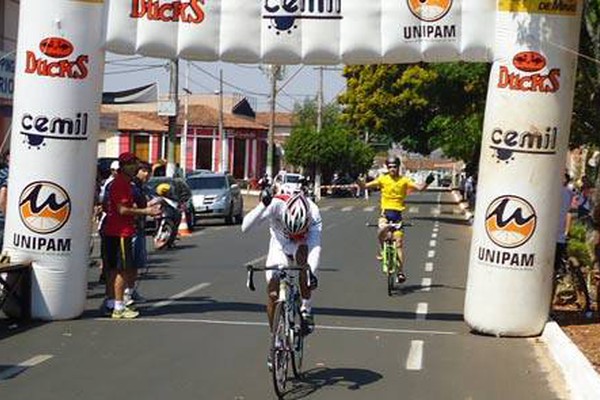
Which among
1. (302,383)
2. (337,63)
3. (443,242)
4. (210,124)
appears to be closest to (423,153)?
(443,242)

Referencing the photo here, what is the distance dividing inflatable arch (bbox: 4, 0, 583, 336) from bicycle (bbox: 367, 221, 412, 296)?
3.53m

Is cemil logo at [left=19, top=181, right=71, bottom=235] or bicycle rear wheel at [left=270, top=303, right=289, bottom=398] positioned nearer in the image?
bicycle rear wheel at [left=270, top=303, right=289, bottom=398]

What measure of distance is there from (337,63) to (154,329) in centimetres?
373

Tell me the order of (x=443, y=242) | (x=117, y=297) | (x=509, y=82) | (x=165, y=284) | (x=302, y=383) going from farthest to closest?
(x=443, y=242) < (x=165, y=284) < (x=117, y=297) < (x=509, y=82) < (x=302, y=383)

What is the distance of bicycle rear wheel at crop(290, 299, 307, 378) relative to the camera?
8422 mm

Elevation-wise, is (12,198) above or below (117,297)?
above

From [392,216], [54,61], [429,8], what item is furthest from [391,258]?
[54,61]

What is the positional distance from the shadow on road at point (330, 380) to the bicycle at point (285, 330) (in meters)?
0.12

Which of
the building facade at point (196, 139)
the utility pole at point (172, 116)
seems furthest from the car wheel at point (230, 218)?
the building facade at point (196, 139)

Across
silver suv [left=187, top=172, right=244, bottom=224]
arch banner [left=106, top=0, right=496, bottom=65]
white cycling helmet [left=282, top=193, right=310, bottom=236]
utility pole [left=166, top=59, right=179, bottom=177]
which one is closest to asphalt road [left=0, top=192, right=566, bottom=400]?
white cycling helmet [left=282, top=193, right=310, bottom=236]

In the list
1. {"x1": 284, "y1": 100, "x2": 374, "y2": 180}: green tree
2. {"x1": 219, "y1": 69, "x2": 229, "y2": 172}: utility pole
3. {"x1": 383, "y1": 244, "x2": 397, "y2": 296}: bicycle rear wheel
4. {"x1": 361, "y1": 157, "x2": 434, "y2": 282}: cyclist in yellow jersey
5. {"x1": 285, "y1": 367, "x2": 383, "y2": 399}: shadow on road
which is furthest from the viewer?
{"x1": 284, "y1": 100, "x2": 374, "y2": 180}: green tree

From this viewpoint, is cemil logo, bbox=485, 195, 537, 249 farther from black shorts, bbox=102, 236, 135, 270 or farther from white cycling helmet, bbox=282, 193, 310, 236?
black shorts, bbox=102, 236, 135, 270

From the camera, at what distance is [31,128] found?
37.2 ft

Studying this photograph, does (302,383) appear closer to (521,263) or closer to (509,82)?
(521,263)
